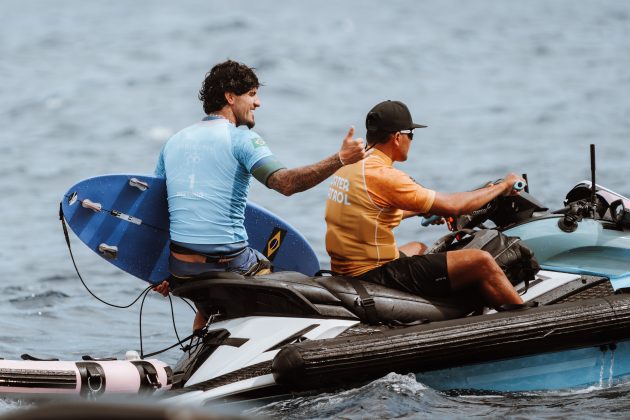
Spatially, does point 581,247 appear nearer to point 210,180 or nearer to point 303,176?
point 303,176

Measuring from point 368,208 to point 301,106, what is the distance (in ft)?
69.6

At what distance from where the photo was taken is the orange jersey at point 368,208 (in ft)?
20.3

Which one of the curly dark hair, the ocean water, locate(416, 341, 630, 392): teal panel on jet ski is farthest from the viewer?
the ocean water

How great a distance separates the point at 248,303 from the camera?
248 inches

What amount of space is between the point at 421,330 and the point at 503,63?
26768 millimetres

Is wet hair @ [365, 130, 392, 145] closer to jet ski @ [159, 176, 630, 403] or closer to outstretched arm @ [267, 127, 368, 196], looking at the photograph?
outstretched arm @ [267, 127, 368, 196]

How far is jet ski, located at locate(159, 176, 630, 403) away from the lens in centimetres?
593

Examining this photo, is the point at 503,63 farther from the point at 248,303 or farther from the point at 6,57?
the point at 248,303

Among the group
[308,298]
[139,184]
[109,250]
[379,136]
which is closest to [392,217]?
[379,136]

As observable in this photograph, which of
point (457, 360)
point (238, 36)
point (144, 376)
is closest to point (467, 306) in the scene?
point (457, 360)

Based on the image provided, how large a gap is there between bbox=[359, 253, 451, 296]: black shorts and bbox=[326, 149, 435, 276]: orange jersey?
0.08 meters

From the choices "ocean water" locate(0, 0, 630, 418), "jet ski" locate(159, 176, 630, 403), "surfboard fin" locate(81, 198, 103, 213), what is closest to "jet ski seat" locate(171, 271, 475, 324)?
"jet ski" locate(159, 176, 630, 403)

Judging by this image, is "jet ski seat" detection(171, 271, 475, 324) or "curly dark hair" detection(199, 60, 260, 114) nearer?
"jet ski seat" detection(171, 271, 475, 324)

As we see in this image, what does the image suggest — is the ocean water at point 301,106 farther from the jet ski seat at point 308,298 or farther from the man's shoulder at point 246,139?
the man's shoulder at point 246,139
